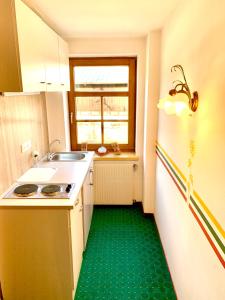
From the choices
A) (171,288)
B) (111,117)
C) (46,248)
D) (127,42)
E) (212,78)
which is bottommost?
(171,288)

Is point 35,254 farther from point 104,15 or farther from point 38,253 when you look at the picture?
point 104,15

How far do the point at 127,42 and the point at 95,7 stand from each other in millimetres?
1114

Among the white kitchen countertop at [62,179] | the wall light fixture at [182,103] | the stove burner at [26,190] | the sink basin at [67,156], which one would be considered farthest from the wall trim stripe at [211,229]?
the sink basin at [67,156]

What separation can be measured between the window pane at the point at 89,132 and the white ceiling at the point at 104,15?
1218 millimetres

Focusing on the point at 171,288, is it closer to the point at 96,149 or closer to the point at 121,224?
the point at 121,224

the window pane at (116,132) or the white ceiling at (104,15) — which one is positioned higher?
the white ceiling at (104,15)

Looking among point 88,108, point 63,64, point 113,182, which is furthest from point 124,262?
point 63,64

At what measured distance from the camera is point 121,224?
Answer: 3107mm

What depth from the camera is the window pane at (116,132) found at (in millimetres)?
3475

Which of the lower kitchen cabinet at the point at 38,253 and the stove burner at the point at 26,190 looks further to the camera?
the stove burner at the point at 26,190

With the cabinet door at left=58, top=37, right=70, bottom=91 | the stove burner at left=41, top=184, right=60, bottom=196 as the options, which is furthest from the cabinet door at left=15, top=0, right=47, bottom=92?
the stove burner at left=41, top=184, right=60, bottom=196

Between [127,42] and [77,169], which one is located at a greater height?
[127,42]

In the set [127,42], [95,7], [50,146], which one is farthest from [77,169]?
[127,42]

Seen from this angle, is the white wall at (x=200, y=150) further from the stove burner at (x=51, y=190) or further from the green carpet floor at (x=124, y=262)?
the stove burner at (x=51, y=190)
